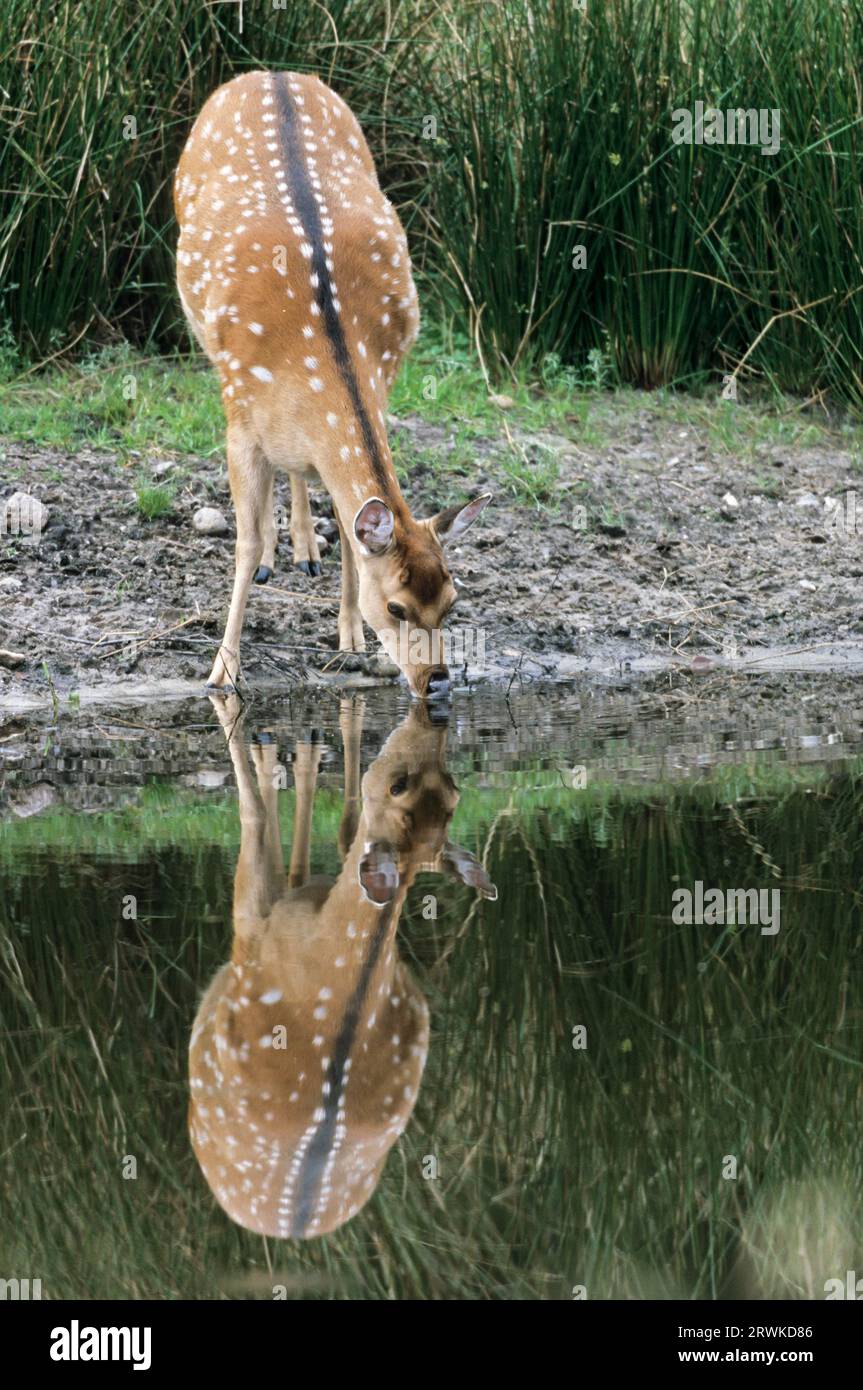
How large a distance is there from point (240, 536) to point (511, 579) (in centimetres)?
139

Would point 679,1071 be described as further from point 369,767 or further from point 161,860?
point 369,767

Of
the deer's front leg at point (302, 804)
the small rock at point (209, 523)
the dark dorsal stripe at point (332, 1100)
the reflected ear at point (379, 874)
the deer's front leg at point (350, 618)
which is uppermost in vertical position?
the small rock at point (209, 523)

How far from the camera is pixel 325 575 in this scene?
25.9 ft

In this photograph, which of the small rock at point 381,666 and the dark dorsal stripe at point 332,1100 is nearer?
the dark dorsal stripe at point 332,1100

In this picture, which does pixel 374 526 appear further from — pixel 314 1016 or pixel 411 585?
pixel 314 1016

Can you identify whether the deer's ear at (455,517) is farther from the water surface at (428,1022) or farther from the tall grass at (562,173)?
the tall grass at (562,173)

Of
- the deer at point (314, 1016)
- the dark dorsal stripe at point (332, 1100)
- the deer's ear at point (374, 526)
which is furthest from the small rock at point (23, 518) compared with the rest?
the dark dorsal stripe at point (332, 1100)

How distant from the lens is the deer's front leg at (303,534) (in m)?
7.67

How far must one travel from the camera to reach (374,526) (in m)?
6.21

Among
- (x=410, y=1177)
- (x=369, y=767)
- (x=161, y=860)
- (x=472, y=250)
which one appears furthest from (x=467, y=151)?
(x=410, y=1177)

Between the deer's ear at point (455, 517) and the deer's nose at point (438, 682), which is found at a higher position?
the deer's ear at point (455, 517)

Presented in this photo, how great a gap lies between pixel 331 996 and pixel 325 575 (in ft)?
13.3

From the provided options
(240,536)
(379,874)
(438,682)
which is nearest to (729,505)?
(438,682)

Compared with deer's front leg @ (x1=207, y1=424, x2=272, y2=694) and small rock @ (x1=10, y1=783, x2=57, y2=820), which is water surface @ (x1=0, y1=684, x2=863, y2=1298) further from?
deer's front leg @ (x1=207, y1=424, x2=272, y2=694)
